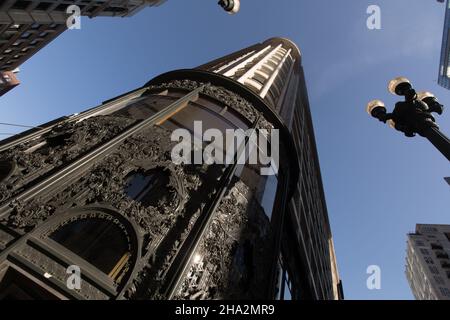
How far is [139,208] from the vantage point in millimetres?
7715

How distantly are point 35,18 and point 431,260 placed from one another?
81.4 m

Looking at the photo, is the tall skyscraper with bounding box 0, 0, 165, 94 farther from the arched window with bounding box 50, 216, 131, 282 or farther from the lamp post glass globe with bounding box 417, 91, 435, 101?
the lamp post glass globe with bounding box 417, 91, 435, 101

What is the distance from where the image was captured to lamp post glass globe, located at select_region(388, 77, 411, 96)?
930cm

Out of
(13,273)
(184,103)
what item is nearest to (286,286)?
(184,103)

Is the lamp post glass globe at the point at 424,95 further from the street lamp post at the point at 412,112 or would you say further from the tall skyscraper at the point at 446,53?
the tall skyscraper at the point at 446,53

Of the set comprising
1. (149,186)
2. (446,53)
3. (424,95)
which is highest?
(446,53)

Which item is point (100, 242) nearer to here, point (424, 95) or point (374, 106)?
point (374, 106)

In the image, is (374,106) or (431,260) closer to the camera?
(374,106)

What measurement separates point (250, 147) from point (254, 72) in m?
16.4

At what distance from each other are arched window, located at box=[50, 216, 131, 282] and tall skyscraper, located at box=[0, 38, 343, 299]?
0.07 ft

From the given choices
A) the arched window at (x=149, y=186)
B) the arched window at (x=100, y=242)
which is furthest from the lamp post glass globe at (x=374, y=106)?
the arched window at (x=100, y=242)

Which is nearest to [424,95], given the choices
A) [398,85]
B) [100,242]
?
[398,85]

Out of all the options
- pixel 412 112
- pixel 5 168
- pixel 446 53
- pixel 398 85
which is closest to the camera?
pixel 5 168
